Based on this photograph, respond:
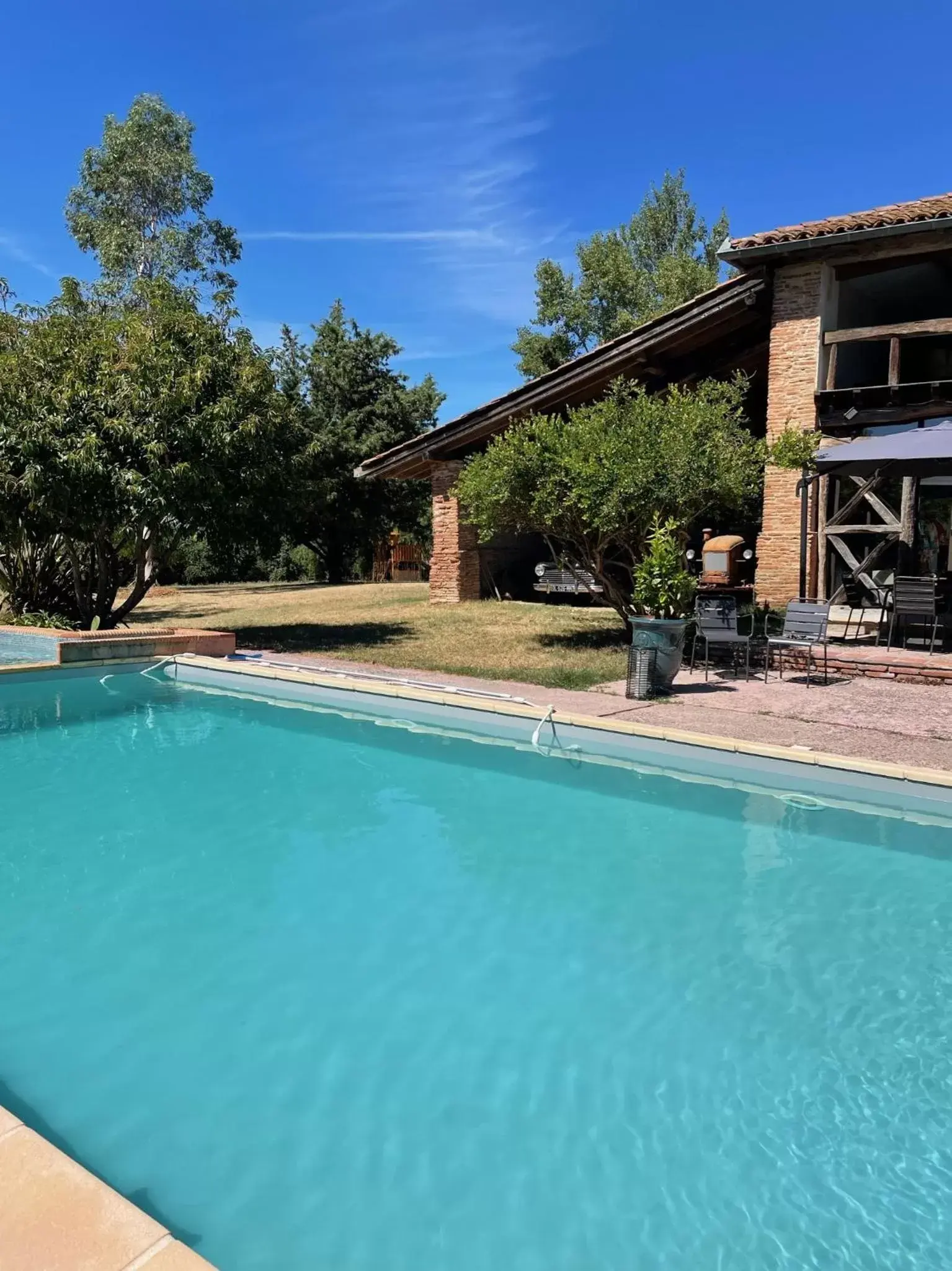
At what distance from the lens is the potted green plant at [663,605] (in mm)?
9734

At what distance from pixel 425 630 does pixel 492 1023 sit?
1228 cm

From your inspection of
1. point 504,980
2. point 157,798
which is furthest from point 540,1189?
point 157,798

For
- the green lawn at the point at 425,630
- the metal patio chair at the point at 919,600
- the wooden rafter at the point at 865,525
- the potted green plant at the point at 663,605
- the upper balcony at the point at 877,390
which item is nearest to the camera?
the potted green plant at the point at 663,605

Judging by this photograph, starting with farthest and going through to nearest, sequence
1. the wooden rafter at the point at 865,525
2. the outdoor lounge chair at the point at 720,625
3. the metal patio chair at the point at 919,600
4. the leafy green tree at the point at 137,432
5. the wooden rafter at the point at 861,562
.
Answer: the wooden rafter at the point at 861,562
the wooden rafter at the point at 865,525
the leafy green tree at the point at 137,432
the metal patio chair at the point at 919,600
the outdoor lounge chair at the point at 720,625

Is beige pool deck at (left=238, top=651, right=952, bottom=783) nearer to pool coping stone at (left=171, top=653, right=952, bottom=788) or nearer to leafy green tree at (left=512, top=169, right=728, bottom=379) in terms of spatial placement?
pool coping stone at (left=171, top=653, right=952, bottom=788)

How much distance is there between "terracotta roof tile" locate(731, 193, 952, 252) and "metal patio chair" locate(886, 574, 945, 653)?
5.67 m

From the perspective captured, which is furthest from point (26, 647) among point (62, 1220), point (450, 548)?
point (62, 1220)

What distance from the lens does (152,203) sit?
3194cm

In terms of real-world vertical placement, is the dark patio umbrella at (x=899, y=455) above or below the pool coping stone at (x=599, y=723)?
above

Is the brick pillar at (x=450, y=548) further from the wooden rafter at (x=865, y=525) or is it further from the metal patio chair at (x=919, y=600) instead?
the metal patio chair at (x=919, y=600)

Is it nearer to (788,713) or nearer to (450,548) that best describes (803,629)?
(788,713)

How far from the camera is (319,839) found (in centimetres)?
612

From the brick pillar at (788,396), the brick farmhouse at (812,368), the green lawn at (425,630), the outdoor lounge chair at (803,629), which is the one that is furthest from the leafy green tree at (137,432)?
the brick pillar at (788,396)

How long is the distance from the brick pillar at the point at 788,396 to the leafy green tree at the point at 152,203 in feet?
71.4
